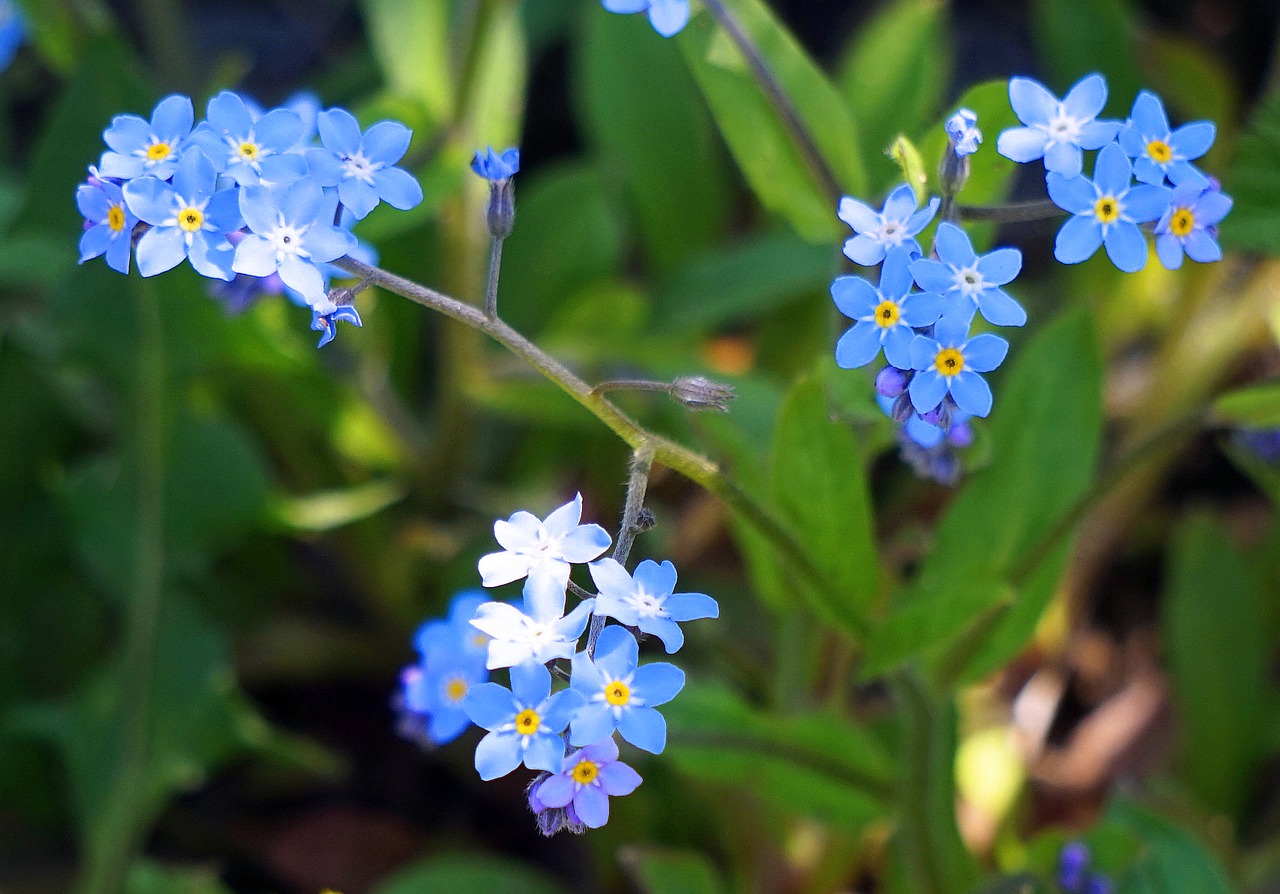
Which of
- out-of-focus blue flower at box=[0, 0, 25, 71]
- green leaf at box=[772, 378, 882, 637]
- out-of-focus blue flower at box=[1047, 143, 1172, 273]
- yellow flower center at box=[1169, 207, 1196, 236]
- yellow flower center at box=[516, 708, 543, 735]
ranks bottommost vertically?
yellow flower center at box=[516, 708, 543, 735]

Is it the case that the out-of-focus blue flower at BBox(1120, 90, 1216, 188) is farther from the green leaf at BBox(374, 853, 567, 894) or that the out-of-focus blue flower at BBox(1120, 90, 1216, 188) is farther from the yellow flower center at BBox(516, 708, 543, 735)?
the green leaf at BBox(374, 853, 567, 894)

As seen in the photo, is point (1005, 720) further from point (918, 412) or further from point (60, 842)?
point (60, 842)

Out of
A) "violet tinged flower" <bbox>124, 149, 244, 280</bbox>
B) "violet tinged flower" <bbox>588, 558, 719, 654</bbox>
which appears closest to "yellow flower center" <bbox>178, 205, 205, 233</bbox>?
"violet tinged flower" <bbox>124, 149, 244, 280</bbox>

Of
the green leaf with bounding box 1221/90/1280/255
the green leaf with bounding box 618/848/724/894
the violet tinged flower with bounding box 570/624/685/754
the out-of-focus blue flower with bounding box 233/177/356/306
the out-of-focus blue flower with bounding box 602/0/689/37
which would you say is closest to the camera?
the violet tinged flower with bounding box 570/624/685/754

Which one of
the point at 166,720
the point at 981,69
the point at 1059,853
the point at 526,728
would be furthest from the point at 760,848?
the point at 981,69

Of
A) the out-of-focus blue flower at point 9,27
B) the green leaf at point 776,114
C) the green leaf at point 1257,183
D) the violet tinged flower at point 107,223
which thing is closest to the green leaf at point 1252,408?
the green leaf at point 1257,183

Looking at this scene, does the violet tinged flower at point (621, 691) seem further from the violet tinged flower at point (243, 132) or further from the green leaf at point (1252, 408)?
the green leaf at point (1252, 408)
